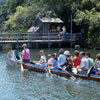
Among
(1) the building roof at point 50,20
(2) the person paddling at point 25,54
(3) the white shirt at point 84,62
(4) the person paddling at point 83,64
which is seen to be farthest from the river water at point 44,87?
(1) the building roof at point 50,20

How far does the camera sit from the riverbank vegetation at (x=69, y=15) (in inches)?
1277

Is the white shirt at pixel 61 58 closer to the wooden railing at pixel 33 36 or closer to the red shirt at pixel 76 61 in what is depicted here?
the red shirt at pixel 76 61

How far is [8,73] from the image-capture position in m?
18.4

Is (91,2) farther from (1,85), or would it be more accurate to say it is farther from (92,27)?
(1,85)

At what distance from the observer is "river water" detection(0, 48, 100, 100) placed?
1269 centimetres

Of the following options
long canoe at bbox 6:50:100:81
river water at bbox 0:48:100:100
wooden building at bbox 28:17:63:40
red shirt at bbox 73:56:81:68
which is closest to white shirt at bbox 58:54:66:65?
long canoe at bbox 6:50:100:81

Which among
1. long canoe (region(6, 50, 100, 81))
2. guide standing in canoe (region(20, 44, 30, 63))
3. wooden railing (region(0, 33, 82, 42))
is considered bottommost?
A: wooden railing (region(0, 33, 82, 42))

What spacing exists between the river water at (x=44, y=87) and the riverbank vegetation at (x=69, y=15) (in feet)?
53.1

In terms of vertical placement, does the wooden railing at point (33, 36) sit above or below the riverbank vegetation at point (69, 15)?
Result: below

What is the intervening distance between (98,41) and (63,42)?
4.76 meters

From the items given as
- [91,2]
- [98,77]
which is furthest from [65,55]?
[91,2]

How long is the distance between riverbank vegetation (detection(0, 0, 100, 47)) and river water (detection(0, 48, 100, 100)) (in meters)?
16.2

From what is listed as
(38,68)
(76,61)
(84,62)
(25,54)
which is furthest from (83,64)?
(25,54)

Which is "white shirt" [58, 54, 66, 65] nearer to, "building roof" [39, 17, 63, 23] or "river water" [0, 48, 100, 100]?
"river water" [0, 48, 100, 100]
